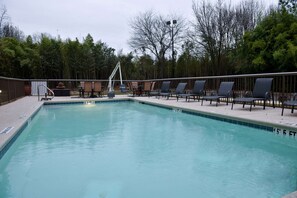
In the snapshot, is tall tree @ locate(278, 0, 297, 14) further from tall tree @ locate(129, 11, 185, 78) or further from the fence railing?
the fence railing

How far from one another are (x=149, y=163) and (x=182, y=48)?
17.6m

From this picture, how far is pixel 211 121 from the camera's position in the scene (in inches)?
234

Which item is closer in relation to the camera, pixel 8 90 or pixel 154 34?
pixel 8 90

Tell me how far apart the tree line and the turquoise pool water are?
35.7 feet

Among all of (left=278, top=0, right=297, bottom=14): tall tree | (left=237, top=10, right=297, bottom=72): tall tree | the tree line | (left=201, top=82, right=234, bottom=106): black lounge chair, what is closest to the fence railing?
(left=201, top=82, right=234, bottom=106): black lounge chair

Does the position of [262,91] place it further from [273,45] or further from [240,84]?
[273,45]

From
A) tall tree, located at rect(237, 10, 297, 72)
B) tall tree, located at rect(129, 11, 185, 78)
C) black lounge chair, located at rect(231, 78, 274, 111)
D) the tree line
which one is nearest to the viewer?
black lounge chair, located at rect(231, 78, 274, 111)

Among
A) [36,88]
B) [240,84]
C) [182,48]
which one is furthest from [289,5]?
[36,88]

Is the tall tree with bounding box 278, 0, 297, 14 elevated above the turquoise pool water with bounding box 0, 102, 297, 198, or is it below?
above

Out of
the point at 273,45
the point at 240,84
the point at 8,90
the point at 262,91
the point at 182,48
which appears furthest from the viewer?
the point at 182,48

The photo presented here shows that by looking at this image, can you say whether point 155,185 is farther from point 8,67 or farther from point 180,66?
point 180,66

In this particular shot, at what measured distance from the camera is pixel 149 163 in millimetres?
3336

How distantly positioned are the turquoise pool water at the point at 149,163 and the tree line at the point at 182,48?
10.9 meters

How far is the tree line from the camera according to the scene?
15.0 m
